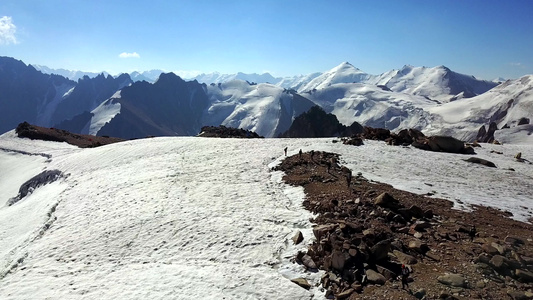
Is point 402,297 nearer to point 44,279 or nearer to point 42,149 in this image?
point 44,279

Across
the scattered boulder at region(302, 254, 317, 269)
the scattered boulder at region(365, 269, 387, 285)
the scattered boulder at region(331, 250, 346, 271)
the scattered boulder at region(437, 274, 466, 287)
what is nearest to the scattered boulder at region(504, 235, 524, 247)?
the scattered boulder at region(437, 274, 466, 287)

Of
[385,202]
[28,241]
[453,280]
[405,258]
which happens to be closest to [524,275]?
[453,280]

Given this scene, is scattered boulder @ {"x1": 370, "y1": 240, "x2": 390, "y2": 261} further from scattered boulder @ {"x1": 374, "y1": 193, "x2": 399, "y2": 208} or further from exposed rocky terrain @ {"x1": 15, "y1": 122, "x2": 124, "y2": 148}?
exposed rocky terrain @ {"x1": 15, "y1": 122, "x2": 124, "y2": 148}

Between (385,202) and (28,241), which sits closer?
(385,202)

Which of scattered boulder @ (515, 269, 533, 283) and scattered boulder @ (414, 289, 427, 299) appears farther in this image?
scattered boulder @ (515, 269, 533, 283)

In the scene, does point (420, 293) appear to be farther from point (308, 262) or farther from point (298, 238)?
point (298, 238)

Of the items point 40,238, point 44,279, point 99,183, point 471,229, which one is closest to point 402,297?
point 471,229
